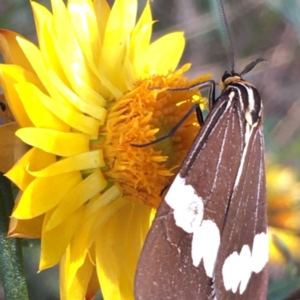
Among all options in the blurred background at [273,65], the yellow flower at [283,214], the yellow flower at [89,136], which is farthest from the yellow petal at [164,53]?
the yellow flower at [283,214]

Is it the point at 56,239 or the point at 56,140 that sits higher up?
the point at 56,140

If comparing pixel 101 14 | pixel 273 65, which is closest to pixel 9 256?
pixel 101 14

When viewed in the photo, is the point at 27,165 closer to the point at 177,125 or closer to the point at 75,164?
the point at 75,164

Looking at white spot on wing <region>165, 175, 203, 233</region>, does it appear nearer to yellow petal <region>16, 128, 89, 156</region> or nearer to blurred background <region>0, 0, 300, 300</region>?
yellow petal <region>16, 128, 89, 156</region>

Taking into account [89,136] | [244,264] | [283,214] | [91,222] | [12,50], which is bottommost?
[283,214]

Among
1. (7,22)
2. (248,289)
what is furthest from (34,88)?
(7,22)

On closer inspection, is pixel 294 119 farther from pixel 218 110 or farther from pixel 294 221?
pixel 218 110

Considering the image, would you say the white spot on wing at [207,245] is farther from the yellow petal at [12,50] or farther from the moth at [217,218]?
the yellow petal at [12,50]
